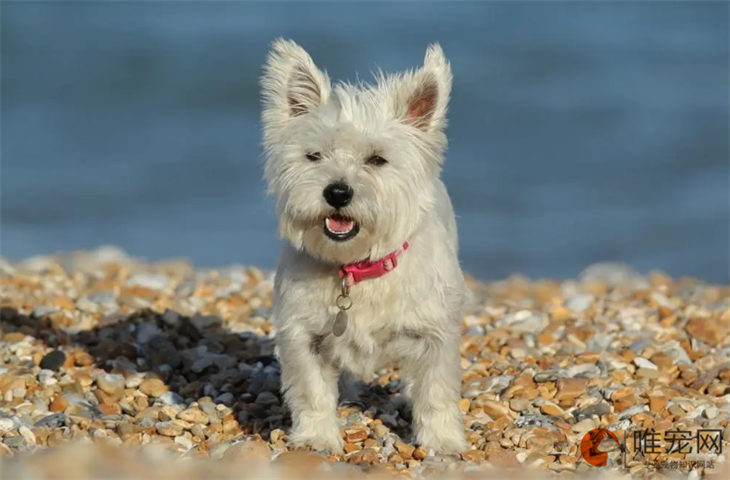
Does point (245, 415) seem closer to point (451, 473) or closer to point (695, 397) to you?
point (451, 473)

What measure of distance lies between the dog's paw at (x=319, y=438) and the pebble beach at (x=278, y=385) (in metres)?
0.06

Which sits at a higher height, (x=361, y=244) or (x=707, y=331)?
(x=361, y=244)

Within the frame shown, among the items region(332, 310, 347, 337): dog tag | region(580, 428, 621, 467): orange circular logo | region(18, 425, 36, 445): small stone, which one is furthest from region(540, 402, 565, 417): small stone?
region(18, 425, 36, 445): small stone

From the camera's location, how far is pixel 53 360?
6.79 m

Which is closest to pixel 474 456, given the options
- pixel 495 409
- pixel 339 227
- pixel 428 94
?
pixel 495 409

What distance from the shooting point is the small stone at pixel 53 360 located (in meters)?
6.75

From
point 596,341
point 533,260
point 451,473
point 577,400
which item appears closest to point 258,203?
point 533,260

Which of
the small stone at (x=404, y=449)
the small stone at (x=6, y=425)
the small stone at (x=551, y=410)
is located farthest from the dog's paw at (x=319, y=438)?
the small stone at (x=6, y=425)

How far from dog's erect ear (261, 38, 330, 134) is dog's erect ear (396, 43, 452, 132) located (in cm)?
36

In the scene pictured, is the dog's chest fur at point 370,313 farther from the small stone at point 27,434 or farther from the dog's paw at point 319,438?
the small stone at point 27,434

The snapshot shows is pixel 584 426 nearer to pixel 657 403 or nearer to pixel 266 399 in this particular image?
pixel 657 403

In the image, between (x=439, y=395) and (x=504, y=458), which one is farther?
(x=439, y=395)

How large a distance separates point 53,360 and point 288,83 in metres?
2.17

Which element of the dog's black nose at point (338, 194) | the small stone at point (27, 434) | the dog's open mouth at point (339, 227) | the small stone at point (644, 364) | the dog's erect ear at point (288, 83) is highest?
the dog's erect ear at point (288, 83)
